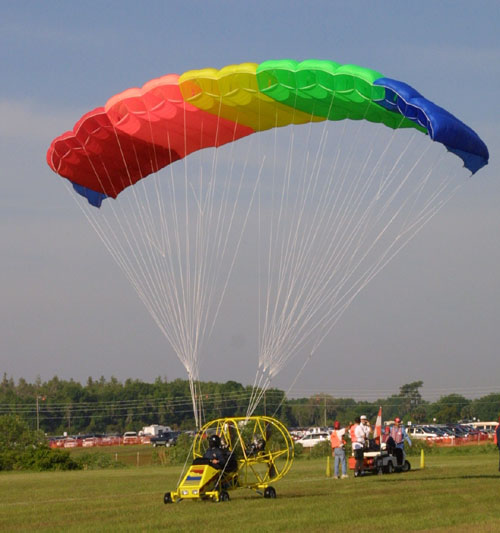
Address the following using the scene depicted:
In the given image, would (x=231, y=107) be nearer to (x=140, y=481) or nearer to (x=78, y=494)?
(x=78, y=494)

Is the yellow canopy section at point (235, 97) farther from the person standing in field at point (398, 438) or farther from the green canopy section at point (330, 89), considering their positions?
the person standing in field at point (398, 438)

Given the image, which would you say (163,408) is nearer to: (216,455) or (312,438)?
(312,438)

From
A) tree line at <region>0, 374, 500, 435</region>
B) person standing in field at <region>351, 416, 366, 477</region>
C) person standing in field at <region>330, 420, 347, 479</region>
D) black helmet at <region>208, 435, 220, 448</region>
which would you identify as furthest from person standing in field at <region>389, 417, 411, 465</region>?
tree line at <region>0, 374, 500, 435</region>

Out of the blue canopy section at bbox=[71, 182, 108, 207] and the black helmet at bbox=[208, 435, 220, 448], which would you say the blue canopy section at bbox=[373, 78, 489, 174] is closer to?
the black helmet at bbox=[208, 435, 220, 448]

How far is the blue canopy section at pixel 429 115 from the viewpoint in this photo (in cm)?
1577

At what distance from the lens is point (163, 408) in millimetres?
110375

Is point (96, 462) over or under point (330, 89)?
under

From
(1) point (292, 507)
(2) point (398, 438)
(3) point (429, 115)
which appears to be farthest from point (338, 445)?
(3) point (429, 115)

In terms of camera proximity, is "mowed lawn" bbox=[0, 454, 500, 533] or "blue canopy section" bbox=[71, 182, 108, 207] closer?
"mowed lawn" bbox=[0, 454, 500, 533]

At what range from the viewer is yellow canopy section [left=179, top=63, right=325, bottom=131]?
17000mm

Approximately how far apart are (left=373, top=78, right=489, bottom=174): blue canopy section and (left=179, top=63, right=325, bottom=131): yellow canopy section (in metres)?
2.07

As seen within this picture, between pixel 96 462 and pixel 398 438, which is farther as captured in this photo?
pixel 96 462

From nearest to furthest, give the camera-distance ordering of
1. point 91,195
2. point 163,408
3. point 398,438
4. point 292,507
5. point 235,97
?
point 292,507, point 235,97, point 91,195, point 398,438, point 163,408

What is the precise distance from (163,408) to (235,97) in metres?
95.4
